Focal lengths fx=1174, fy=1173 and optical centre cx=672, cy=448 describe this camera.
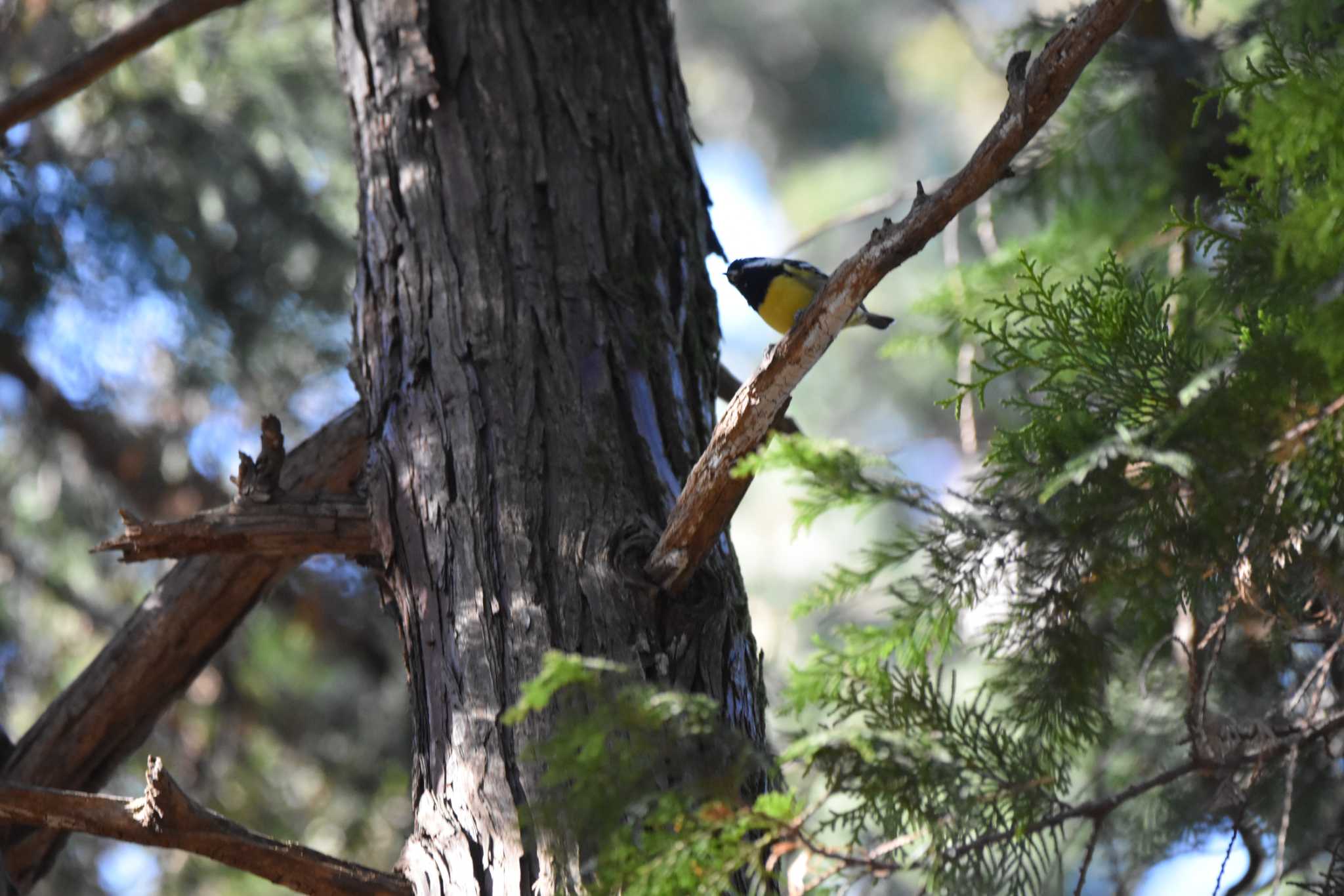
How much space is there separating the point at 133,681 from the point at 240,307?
273 cm

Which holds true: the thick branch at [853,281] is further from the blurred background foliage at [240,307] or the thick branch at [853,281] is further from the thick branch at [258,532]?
the blurred background foliage at [240,307]

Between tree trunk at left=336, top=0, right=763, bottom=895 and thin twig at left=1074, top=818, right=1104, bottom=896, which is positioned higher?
tree trunk at left=336, top=0, right=763, bottom=895

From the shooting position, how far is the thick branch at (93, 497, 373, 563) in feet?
8.11

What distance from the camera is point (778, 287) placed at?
3.70 metres

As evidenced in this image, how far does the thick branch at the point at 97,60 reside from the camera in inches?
132

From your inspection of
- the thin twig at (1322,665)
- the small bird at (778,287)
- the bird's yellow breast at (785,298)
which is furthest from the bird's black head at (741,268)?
the thin twig at (1322,665)

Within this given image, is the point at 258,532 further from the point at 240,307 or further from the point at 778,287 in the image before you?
the point at 240,307

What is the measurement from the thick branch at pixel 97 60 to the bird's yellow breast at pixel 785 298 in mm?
1800

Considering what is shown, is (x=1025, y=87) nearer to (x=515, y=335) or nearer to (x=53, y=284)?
(x=515, y=335)

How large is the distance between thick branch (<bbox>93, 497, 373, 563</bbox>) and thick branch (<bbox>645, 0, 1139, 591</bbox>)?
0.76m

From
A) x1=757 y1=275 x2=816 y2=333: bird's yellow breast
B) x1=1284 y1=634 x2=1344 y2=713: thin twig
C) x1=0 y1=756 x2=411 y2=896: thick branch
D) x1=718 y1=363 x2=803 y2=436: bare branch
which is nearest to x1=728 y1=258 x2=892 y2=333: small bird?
x1=757 y1=275 x2=816 y2=333: bird's yellow breast

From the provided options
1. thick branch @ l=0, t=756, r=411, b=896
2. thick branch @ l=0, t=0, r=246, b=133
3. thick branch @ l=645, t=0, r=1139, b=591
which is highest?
thick branch @ l=0, t=0, r=246, b=133

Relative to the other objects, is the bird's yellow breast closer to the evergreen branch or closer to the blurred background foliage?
the blurred background foliage

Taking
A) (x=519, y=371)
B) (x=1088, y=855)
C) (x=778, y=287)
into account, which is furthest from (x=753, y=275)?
(x=1088, y=855)
